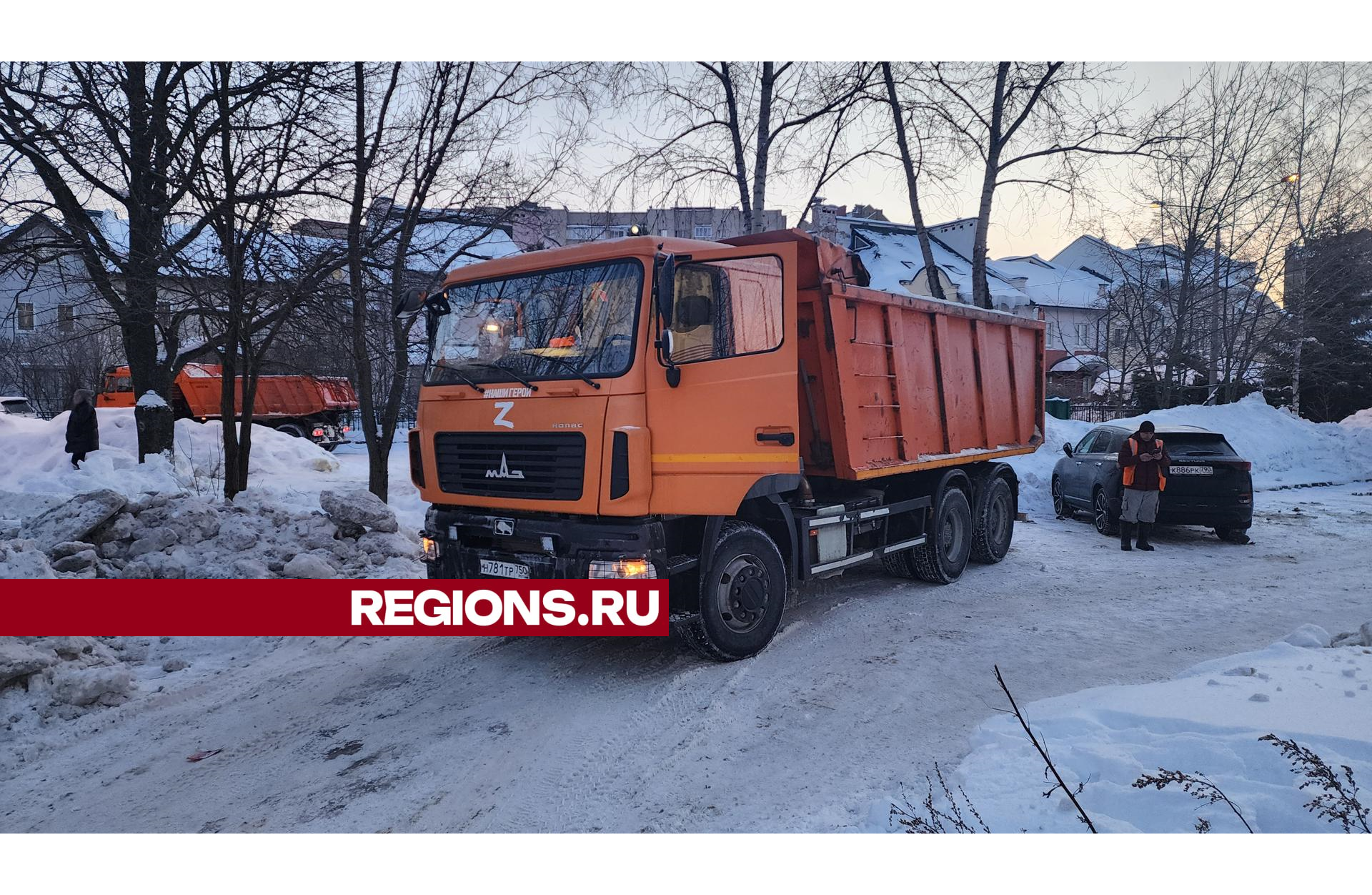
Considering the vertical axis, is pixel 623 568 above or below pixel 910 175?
below

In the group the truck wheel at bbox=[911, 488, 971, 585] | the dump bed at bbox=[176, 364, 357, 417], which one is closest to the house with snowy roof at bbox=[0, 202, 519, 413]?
the truck wheel at bbox=[911, 488, 971, 585]

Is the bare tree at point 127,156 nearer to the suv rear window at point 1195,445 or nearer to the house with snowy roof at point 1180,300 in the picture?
the suv rear window at point 1195,445

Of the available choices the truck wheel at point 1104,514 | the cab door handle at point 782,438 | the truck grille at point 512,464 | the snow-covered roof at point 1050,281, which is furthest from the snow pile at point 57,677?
the snow-covered roof at point 1050,281

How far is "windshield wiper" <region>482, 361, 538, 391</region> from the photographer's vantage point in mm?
5825

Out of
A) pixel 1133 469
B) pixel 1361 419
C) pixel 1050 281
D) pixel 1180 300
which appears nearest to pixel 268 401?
pixel 1133 469

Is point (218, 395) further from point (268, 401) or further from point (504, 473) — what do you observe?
point (504, 473)

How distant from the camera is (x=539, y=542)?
5770mm

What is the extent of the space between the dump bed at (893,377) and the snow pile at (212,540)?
460cm

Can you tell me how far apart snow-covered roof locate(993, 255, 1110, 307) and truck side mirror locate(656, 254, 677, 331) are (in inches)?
1797

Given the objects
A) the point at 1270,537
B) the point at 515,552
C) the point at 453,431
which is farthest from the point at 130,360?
the point at 1270,537

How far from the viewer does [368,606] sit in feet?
25.7

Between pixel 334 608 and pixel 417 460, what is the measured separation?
2033mm

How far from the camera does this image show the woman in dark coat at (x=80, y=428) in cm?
1346

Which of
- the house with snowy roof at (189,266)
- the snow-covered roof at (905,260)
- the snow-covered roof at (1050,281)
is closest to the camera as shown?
the house with snowy roof at (189,266)
